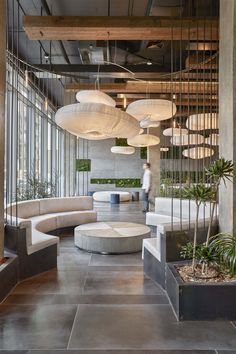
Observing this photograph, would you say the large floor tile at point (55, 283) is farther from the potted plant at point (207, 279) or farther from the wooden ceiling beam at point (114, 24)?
the wooden ceiling beam at point (114, 24)

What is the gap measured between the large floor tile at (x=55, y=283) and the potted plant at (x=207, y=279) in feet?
4.22

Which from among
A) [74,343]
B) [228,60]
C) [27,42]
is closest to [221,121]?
[228,60]

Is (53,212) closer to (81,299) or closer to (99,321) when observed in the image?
(81,299)

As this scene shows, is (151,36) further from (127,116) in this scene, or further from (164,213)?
(164,213)

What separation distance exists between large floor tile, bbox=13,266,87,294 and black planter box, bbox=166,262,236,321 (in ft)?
4.58

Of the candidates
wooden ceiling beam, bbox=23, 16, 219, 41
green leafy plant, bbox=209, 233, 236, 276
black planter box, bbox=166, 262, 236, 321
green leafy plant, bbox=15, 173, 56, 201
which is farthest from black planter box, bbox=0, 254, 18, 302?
green leafy plant, bbox=15, 173, 56, 201

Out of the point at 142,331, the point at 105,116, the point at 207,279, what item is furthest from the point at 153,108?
the point at 142,331

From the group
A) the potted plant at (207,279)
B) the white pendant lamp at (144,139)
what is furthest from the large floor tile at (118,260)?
the white pendant lamp at (144,139)

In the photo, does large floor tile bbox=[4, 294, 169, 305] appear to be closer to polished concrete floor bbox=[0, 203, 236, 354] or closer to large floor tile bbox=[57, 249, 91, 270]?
polished concrete floor bbox=[0, 203, 236, 354]

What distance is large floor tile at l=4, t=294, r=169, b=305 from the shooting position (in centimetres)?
366

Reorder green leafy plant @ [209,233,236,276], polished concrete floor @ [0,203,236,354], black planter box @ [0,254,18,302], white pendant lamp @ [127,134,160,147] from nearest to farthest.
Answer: polished concrete floor @ [0,203,236,354] < green leafy plant @ [209,233,236,276] < black planter box @ [0,254,18,302] < white pendant lamp @ [127,134,160,147]

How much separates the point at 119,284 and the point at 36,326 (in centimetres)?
146

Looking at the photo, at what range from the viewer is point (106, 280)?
4445mm

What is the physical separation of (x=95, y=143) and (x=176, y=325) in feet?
52.3
